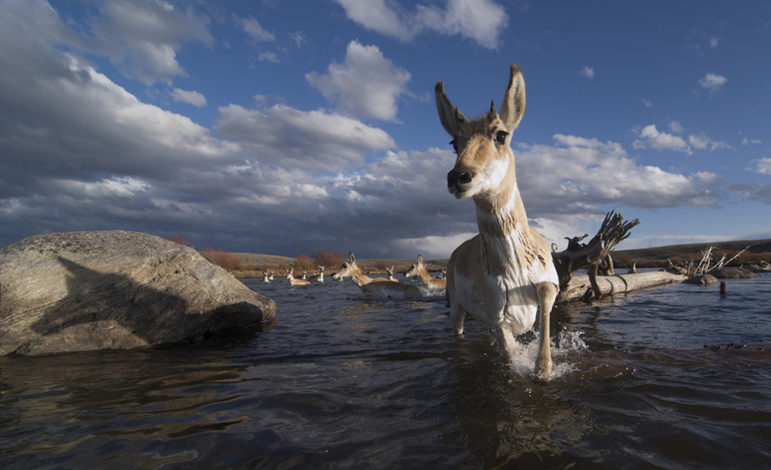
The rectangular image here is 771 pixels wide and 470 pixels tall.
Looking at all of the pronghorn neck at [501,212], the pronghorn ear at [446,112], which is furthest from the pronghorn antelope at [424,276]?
the pronghorn ear at [446,112]

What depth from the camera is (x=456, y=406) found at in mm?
3994

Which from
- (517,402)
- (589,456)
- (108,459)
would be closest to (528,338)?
(517,402)

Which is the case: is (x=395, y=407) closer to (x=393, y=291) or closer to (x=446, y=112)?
(x=446, y=112)

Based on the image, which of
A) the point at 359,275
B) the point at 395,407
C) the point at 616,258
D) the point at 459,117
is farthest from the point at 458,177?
the point at 616,258

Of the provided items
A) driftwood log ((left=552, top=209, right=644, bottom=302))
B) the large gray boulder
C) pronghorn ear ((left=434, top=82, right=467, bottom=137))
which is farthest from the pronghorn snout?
driftwood log ((left=552, top=209, right=644, bottom=302))

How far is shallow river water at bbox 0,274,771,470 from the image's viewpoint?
2.96 metres

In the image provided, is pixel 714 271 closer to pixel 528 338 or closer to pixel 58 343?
pixel 528 338

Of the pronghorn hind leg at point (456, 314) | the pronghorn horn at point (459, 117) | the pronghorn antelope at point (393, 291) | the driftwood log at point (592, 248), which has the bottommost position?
the pronghorn antelope at point (393, 291)

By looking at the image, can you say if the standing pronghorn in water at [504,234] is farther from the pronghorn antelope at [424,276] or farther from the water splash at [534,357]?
the pronghorn antelope at [424,276]

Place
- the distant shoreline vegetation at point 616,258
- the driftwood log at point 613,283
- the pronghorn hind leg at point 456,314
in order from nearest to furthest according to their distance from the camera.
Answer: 1. the pronghorn hind leg at point 456,314
2. the driftwood log at point 613,283
3. the distant shoreline vegetation at point 616,258

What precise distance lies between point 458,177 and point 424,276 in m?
20.7

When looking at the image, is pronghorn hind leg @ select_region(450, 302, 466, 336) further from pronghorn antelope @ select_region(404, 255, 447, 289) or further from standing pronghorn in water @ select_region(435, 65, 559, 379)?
pronghorn antelope @ select_region(404, 255, 447, 289)

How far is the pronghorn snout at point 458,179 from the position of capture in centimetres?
334

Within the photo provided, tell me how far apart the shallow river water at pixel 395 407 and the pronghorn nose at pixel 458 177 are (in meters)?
2.41
